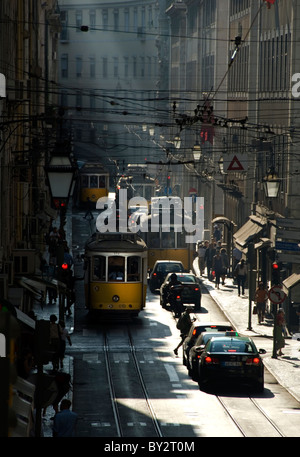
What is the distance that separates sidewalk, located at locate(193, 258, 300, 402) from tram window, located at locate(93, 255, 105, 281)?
4355 millimetres

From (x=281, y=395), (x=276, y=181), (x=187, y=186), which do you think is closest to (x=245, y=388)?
(x=281, y=395)

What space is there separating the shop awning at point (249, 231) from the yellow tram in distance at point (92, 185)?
25250 mm

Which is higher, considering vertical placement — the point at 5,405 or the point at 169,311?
the point at 5,405

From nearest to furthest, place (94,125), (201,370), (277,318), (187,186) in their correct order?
(201,370), (277,318), (187,186), (94,125)

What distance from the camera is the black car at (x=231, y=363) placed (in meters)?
25.6

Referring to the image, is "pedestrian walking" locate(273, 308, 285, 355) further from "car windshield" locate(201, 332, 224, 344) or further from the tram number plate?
the tram number plate

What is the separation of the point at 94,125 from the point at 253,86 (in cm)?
7754

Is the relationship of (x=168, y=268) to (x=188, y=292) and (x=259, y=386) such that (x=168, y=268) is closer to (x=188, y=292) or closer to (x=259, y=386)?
(x=188, y=292)

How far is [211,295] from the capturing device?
44938 mm

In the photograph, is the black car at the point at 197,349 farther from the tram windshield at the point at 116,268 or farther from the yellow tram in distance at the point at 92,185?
the yellow tram in distance at the point at 92,185

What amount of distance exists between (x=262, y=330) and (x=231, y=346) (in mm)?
10577


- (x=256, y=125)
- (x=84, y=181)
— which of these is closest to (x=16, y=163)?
(x=256, y=125)

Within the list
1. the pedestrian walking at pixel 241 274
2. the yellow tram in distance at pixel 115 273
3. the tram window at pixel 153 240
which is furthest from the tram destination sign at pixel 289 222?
the tram window at pixel 153 240
